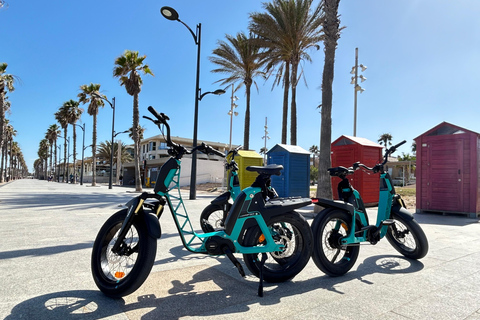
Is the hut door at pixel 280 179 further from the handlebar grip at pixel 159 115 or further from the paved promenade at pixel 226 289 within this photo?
the handlebar grip at pixel 159 115

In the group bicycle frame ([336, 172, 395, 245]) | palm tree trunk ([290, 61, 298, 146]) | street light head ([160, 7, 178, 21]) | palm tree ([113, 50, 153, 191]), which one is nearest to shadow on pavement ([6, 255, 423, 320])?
bicycle frame ([336, 172, 395, 245])

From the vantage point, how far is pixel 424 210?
30.9 ft

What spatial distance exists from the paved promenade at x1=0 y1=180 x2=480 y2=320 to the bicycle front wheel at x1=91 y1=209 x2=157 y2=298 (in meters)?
0.13

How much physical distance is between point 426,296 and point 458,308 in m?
0.28

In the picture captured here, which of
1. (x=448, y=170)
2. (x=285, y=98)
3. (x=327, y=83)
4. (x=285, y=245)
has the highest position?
(x=285, y=98)

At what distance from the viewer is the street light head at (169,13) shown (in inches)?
442

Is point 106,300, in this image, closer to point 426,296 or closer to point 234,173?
point 234,173

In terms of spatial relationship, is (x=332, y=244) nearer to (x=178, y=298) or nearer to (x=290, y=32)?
(x=178, y=298)

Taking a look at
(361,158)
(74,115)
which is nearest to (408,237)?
(361,158)

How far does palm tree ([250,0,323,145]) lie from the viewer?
16172 millimetres

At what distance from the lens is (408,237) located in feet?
13.8

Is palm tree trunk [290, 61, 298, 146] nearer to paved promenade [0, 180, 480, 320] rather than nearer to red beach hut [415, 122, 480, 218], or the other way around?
red beach hut [415, 122, 480, 218]

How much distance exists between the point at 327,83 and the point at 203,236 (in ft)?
25.3

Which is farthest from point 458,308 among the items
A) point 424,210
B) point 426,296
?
point 424,210
